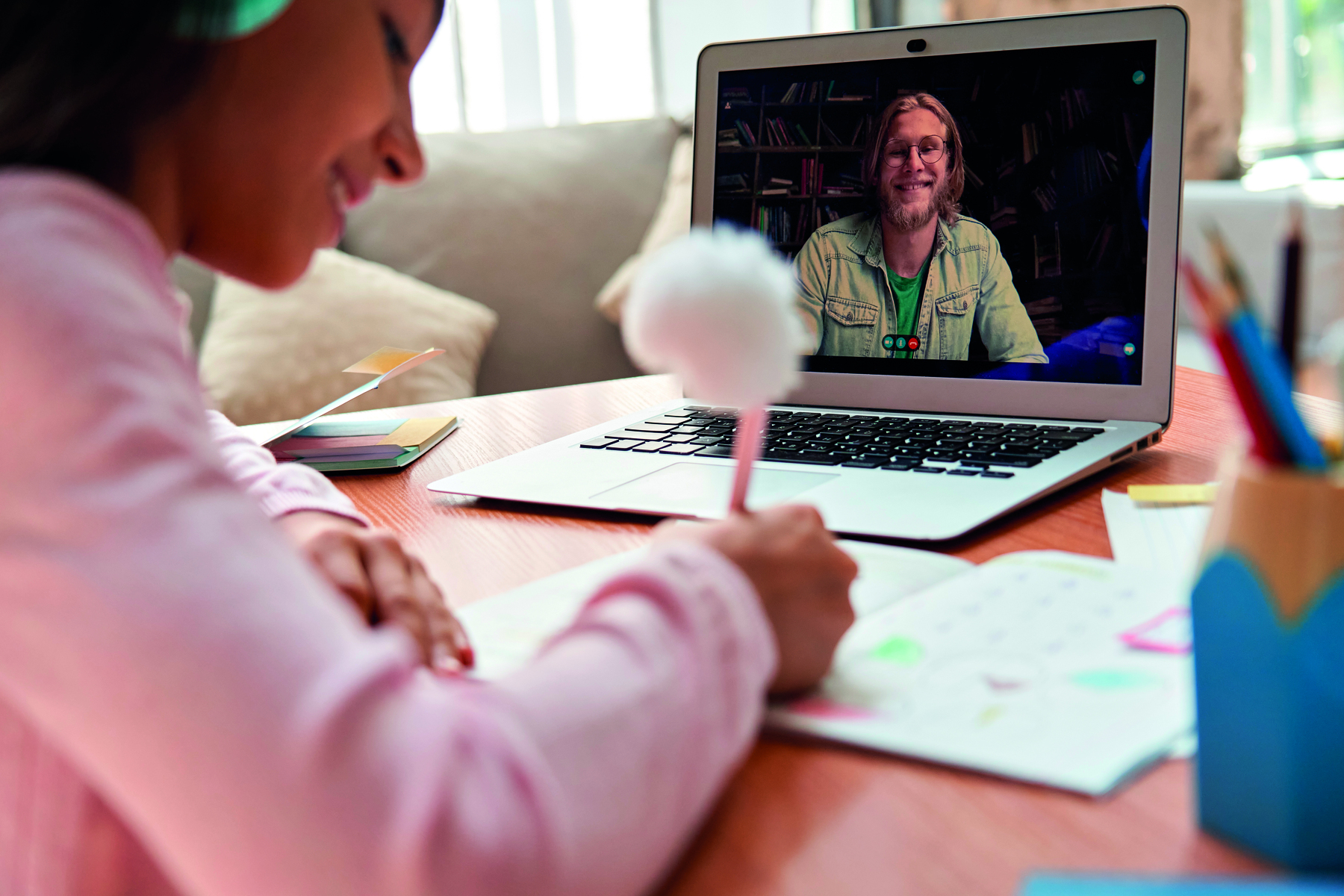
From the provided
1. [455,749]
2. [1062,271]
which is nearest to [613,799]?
[455,749]

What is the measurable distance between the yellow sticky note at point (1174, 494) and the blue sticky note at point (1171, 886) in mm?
412

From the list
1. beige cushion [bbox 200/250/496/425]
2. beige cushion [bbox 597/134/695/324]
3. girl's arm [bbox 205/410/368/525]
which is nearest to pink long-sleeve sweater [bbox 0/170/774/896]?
girl's arm [bbox 205/410/368/525]

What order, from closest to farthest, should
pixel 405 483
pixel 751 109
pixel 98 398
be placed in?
pixel 98 398 → pixel 405 483 → pixel 751 109

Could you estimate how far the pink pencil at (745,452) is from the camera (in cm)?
43

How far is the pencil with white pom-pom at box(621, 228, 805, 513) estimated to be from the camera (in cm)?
38

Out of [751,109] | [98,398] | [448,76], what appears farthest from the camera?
[448,76]

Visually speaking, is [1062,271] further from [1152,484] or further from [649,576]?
[649,576]

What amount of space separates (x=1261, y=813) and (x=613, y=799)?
186 millimetres

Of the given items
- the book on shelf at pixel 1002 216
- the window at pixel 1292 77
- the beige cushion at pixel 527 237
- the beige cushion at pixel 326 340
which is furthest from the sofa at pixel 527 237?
the window at pixel 1292 77

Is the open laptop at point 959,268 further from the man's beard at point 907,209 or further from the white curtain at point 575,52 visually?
the white curtain at point 575,52

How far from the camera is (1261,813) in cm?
31

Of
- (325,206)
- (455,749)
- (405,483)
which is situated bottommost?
(405,483)

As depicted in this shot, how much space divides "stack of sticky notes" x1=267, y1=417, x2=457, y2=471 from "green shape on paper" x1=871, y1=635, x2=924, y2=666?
0.55 meters

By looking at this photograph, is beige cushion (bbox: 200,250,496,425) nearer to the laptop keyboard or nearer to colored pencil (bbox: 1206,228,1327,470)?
the laptop keyboard
